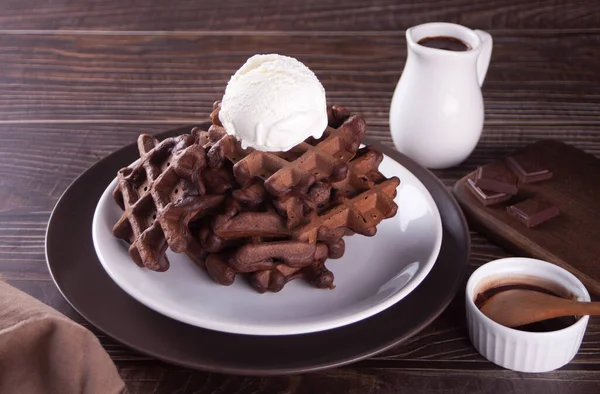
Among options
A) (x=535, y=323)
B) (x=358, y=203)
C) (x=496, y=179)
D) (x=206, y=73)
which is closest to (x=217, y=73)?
(x=206, y=73)

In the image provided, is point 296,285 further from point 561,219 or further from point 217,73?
point 217,73

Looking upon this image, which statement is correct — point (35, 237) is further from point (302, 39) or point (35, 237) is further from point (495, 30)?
point (495, 30)

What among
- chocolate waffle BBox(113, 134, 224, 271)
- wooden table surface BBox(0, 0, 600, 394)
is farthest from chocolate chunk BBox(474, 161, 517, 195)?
chocolate waffle BBox(113, 134, 224, 271)

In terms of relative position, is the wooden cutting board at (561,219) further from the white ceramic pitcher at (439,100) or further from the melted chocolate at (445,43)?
the melted chocolate at (445,43)

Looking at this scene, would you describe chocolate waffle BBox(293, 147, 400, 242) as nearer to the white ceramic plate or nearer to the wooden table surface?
the white ceramic plate

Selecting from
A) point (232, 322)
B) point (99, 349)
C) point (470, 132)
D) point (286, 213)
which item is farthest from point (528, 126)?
point (99, 349)

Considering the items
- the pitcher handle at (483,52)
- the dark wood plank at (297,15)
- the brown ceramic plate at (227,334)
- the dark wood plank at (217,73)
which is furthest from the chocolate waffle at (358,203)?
the dark wood plank at (297,15)

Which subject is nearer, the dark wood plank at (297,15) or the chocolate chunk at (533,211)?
the chocolate chunk at (533,211)
